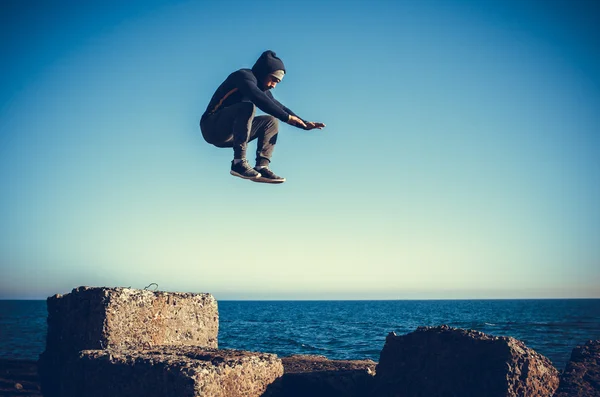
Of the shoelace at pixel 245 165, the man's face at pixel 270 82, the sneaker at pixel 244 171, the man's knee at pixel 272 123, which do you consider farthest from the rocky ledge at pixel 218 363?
the man's face at pixel 270 82

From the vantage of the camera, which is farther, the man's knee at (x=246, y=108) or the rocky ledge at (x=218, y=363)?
the man's knee at (x=246, y=108)

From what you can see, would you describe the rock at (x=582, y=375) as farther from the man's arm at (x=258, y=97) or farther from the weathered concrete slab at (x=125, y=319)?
the weathered concrete slab at (x=125, y=319)

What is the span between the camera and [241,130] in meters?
5.39

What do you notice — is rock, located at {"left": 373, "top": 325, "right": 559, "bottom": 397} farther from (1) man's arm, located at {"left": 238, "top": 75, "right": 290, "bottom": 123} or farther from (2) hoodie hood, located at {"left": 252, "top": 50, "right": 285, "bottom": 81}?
(2) hoodie hood, located at {"left": 252, "top": 50, "right": 285, "bottom": 81}

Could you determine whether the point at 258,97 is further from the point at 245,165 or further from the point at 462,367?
the point at 462,367

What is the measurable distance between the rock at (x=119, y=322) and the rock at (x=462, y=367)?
2.35 meters

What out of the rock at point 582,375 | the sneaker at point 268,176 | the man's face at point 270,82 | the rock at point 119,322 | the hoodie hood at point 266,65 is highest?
the hoodie hood at point 266,65

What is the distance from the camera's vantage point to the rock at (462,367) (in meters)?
4.81

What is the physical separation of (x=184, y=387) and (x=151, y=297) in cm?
181

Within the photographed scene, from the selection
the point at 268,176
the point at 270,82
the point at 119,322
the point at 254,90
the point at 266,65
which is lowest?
the point at 119,322

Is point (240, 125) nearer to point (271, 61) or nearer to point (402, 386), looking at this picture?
point (271, 61)

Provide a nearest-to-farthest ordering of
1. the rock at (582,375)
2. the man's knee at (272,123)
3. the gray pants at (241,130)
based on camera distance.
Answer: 1. the rock at (582,375)
2. the gray pants at (241,130)
3. the man's knee at (272,123)

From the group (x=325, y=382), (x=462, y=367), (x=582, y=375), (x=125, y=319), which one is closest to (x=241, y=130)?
(x=125, y=319)

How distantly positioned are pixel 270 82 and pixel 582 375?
14.3 feet
